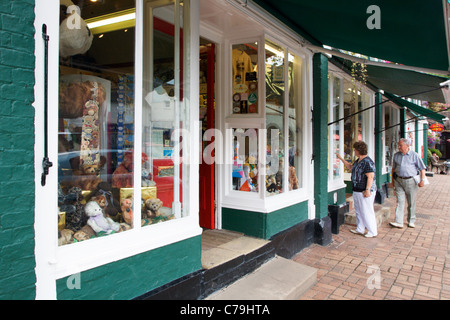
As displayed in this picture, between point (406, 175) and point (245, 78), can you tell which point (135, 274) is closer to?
point (245, 78)

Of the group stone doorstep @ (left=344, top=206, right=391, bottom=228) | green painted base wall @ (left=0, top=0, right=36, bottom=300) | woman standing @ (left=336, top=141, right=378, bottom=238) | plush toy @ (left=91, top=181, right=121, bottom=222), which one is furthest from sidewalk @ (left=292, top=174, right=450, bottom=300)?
green painted base wall @ (left=0, top=0, right=36, bottom=300)

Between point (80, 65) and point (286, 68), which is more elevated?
point (286, 68)

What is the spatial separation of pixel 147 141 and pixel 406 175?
5.61 m

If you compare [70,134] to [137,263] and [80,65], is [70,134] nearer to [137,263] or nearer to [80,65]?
[80,65]

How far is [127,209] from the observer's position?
290 cm

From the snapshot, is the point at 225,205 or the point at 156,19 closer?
the point at 156,19

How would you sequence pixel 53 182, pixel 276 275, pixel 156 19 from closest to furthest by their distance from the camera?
pixel 53 182 < pixel 156 19 < pixel 276 275

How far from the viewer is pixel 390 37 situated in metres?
4.26

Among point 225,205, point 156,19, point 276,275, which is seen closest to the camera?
point 156,19

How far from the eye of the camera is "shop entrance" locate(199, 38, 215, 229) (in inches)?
190

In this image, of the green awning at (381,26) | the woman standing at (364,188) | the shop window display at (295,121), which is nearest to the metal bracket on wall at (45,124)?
the green awning at (381,26)

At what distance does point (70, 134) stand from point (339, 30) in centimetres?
349
